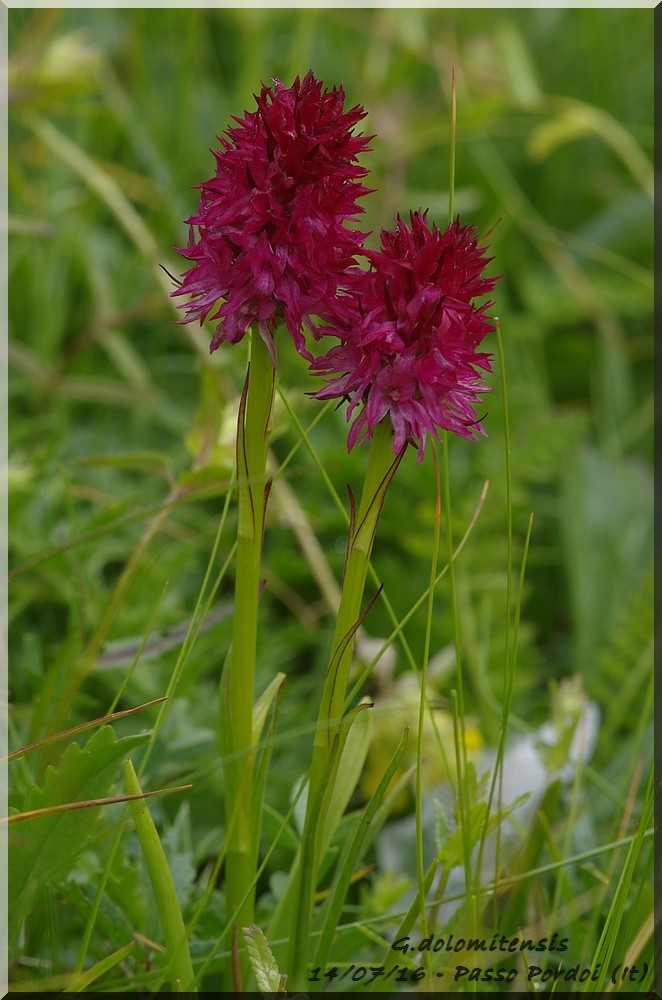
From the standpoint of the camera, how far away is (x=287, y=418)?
84cm

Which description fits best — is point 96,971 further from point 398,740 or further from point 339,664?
point 398,740

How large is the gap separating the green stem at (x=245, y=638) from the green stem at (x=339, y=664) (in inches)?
1.6

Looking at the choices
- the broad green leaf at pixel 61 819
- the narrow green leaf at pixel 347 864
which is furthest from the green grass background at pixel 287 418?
the narrow green leaf at pixel 347 864

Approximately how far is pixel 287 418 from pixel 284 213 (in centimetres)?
35

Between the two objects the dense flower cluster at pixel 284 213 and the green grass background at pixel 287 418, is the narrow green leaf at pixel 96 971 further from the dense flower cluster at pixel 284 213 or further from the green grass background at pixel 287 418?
the dense flower cluster at pixel 284 213

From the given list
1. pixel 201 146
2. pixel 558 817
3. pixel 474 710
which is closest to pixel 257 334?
pixel 558 817

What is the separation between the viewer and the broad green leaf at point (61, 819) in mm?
573

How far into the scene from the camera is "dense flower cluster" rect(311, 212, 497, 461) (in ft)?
1.60

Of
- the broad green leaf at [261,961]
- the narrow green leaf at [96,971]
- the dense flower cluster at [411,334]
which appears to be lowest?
the narrow green leaf at [96,971]

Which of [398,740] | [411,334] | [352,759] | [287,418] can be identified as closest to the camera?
[411,334]

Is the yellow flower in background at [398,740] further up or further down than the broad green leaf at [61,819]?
further down

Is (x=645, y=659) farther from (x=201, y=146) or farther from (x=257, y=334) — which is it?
(x=201, y=146)

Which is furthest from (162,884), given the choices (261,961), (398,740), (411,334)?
(398,740)

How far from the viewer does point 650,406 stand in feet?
5.14
